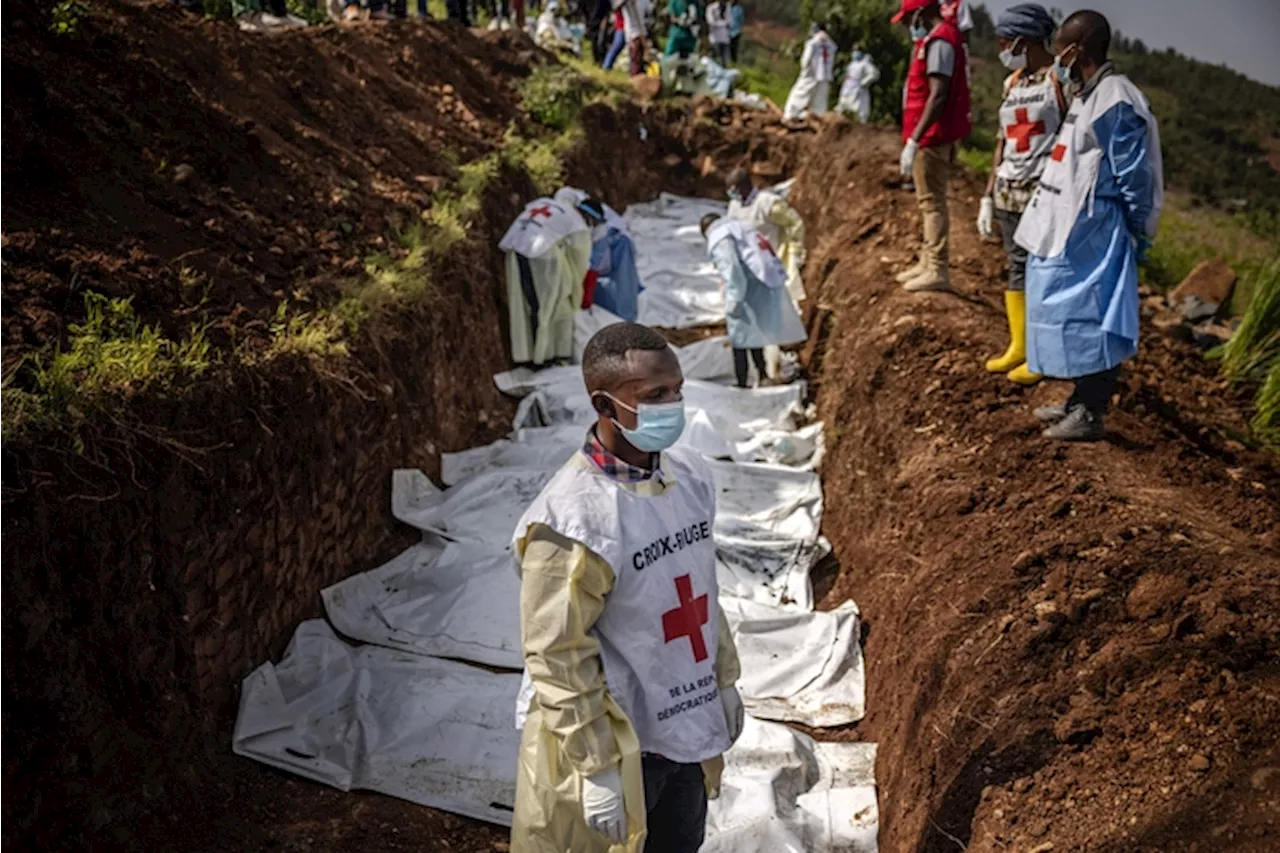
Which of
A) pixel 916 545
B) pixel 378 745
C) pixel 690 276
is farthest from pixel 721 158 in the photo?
pixel 378 745

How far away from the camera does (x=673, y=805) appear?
2.47m

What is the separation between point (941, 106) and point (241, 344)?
384 cm

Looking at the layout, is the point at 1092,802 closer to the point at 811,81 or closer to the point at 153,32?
the point at 153,32

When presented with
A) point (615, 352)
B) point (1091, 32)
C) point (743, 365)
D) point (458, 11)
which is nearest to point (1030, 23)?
point (1091, 32)

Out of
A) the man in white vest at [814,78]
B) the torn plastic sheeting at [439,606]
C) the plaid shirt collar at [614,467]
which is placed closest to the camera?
the plaid shirt collar at [614,467]

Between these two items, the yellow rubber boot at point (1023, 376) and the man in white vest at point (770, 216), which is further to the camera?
the man in white vest at point (770, 216)

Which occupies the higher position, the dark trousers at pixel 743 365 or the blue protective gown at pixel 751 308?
the blue protective gown at pixel 751 308

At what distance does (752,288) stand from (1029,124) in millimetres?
2457

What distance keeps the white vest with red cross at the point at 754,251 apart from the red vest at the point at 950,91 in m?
1.35

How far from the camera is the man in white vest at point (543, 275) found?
6855 mm

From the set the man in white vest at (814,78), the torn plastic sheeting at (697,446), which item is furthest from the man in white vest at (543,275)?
the man in white vest at (814,78)

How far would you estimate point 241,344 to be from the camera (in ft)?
13.2

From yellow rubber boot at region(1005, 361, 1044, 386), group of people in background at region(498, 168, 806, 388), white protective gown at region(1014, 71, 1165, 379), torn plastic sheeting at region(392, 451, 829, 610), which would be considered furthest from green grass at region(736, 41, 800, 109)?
white protective gown at region(1014, 71, 1165, 379)

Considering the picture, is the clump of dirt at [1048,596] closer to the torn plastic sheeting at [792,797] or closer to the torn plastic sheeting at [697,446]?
the torn plastic sheeting at [792,797]
